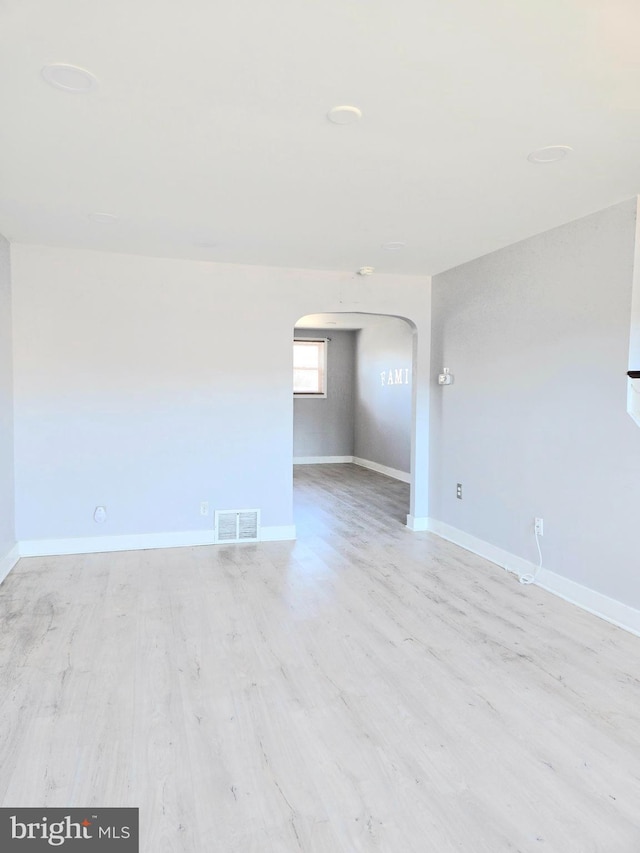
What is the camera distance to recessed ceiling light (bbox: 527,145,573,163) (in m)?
2.45

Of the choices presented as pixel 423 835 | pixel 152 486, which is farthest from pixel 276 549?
pixel 423 835

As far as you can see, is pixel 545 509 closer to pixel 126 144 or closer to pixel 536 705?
pixel 536 705

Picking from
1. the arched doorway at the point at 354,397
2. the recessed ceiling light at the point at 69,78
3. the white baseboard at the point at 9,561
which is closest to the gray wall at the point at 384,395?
the arched doorway at the point at 354,397

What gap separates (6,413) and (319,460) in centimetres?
650

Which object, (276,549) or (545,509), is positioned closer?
(545,509)

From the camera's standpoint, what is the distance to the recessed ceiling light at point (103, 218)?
3.44 m

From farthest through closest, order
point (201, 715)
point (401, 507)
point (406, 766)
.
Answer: point (401, 507)
point (201, 715)
point (406, 766)

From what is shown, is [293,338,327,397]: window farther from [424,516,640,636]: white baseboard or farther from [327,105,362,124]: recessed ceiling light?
[327,105,362,124]: recessed ceiling light

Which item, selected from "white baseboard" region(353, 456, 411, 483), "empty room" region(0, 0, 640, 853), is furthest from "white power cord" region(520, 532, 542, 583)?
"white baseboard" region(353, 456, 411, 483)

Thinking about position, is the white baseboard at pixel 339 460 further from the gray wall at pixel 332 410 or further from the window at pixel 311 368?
the window at pixel 311 368

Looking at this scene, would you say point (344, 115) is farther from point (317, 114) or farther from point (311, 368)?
point (311, 368)

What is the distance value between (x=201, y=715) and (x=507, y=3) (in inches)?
107

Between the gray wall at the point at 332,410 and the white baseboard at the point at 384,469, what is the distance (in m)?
0.45

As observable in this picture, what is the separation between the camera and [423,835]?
1.69 m
